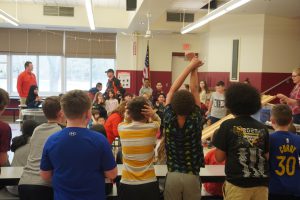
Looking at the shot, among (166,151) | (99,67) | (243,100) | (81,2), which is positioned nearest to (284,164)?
(243,100)

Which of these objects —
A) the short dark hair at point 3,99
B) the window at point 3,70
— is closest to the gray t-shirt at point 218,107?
the short dark hair at point 3,99

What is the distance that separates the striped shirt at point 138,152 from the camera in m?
2.41

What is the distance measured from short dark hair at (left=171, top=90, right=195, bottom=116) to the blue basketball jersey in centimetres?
70

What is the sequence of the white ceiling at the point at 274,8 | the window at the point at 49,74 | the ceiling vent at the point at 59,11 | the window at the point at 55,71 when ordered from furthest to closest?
1. the window at the point at 49,74
2. the window at the point at 55,71
3. the ceiling vent at the point at 59,11
4. the white ceiling at the point at 274,8

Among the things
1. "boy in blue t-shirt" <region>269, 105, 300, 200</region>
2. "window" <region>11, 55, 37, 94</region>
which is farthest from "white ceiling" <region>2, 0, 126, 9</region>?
"boy in blue t-shirt" <region>269, 105, 300, 200</region>

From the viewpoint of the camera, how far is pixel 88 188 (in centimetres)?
202

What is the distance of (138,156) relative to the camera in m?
2.40

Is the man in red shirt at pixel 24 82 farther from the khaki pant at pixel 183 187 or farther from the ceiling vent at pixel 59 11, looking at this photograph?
the khaki pant at pixel 183 187

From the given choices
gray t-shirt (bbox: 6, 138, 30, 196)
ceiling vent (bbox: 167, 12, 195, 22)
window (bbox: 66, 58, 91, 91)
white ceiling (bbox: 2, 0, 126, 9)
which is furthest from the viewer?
window (bbox: 66, 58, 91, 91)

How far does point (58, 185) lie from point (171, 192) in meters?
0.83

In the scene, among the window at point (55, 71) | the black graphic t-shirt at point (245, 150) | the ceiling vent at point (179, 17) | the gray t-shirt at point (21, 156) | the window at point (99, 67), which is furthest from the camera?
the window at point (99, 67)

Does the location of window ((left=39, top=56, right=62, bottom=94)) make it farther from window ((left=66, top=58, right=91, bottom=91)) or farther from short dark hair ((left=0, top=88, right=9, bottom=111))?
short dark hair ((left=0, top=88, right=9, bottom=111))

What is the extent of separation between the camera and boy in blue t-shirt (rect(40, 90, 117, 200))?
6.48 feet

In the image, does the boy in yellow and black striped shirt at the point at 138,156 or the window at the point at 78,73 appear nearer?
the boy in yellow and black striped shirt at the point at 138,156
